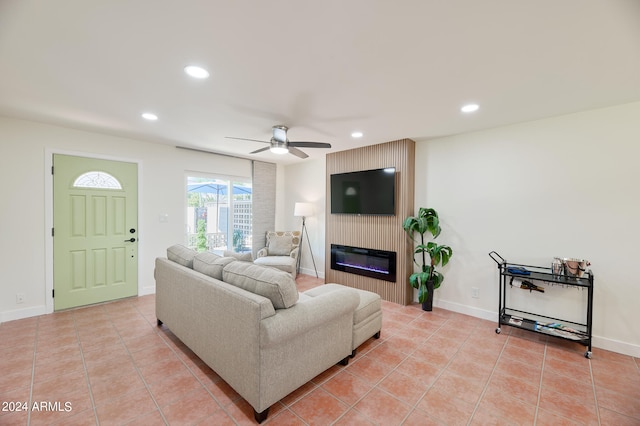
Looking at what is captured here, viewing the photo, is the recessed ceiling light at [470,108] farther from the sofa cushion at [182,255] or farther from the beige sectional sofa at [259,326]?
the sofa cushion at [182,255]

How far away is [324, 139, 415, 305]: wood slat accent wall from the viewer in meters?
3.95

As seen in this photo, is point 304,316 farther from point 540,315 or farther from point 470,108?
point 540,315

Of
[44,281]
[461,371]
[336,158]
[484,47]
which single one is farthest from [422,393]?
[44,281]

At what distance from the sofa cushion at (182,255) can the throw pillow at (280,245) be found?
2.42 meters

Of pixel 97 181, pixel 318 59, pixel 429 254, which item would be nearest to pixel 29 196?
pixel 97 181

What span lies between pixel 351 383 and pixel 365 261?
2429 millimetres

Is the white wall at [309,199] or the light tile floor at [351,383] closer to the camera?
the light tile floor at [351,383]

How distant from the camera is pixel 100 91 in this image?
7.96 ft

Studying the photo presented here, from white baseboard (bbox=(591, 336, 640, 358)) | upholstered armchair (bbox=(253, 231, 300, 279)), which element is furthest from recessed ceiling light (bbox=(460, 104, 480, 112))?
upholstered armchair (bbox=(253, 231, 300, 279))

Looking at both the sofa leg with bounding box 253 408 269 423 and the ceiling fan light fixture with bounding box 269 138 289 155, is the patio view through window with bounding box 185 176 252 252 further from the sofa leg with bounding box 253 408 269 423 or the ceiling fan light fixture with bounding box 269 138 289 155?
the sofa leg with bounding box 253 408 269 423

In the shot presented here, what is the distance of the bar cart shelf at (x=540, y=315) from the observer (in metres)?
2.62

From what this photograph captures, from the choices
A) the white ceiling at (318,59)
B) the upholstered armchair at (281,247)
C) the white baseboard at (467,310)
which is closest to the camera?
the white ceiling at (318,59)

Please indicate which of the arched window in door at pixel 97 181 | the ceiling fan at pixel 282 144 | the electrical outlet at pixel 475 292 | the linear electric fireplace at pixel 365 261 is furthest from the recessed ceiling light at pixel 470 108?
the arched window in door at pixel 97 181

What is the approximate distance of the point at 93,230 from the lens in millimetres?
3779
